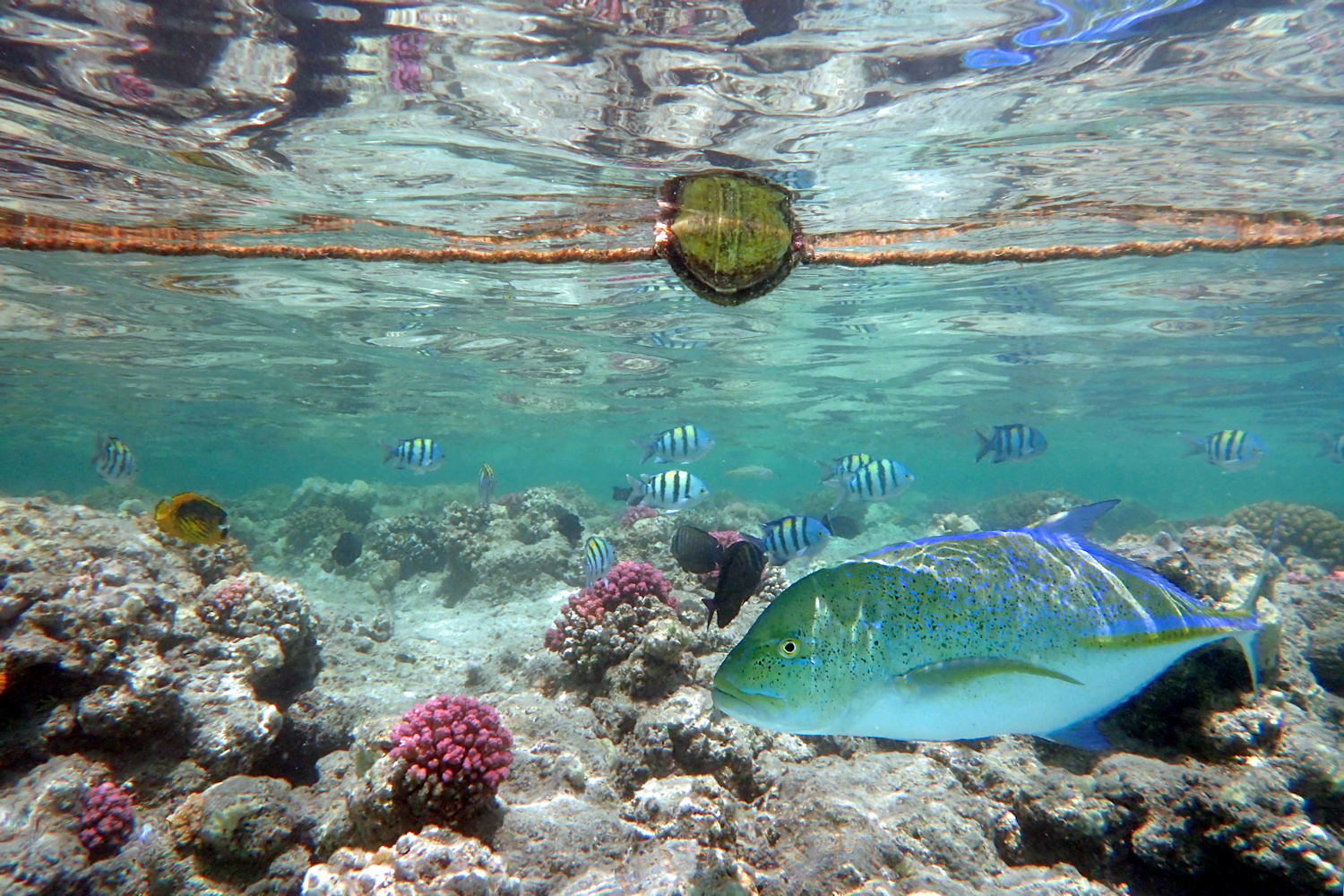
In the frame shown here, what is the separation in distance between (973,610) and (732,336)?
64.7 ft

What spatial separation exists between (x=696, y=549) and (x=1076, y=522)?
3.93 m

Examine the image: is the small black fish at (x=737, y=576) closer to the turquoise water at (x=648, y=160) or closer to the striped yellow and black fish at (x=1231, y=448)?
the turquoise water at (x=648, y=160)

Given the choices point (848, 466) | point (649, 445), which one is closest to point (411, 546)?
point (649, 445)

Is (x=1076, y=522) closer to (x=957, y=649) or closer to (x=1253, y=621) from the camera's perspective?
(x=1253, y=621)

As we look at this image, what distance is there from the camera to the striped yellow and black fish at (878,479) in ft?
31.5

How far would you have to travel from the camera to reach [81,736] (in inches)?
191

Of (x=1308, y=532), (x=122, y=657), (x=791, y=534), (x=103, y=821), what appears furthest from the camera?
(x=1308, y=532)

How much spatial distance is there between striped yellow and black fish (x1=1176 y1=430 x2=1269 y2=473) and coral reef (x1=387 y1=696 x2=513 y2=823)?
1382 centimetres

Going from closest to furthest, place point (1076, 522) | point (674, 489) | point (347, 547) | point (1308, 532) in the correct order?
point (1076, 522), point (674, 489), point (347, 547), point (1308, 532)

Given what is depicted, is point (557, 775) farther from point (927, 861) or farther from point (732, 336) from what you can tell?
point (732, 336)

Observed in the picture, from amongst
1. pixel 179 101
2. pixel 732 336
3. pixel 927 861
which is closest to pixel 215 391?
pixel 732 336

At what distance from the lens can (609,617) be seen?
648 cm

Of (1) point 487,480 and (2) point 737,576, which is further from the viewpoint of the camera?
(1) point 487,480

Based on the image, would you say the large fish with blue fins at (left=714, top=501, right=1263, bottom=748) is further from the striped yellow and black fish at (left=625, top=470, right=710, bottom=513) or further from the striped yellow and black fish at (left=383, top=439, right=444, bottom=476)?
the striped yellow and black fish at (left=383, top=439, right=444, bottom=476)
